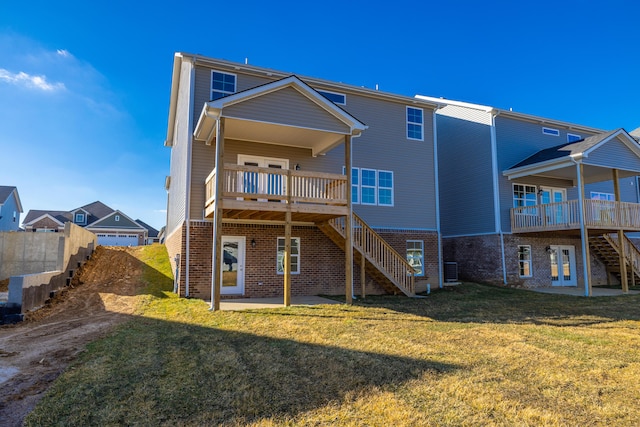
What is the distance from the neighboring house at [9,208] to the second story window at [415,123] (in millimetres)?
35759

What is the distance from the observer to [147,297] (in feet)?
39.3

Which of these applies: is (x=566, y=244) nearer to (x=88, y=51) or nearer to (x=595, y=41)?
(x=595, y=41)

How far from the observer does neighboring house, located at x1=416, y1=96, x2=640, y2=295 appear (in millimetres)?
16219

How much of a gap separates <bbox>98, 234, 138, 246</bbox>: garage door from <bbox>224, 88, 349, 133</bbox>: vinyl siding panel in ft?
106

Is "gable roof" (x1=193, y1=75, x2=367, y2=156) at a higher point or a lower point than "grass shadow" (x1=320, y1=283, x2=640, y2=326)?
higher

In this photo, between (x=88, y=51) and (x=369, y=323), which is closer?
(x=369, y=323)

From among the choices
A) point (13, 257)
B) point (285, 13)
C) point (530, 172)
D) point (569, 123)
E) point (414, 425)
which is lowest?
point (414, 425)

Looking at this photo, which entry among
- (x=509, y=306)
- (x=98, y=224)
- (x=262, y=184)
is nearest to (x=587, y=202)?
(x=509, y=306)

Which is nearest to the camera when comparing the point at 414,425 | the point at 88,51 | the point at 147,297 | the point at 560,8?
the point at 414,425

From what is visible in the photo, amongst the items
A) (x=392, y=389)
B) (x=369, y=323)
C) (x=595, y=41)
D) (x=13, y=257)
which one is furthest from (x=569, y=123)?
(x=13, y=257)

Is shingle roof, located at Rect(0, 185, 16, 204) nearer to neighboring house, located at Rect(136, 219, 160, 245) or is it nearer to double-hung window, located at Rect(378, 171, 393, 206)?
neighboring house, located at Rect(136, 219, 160, 245)

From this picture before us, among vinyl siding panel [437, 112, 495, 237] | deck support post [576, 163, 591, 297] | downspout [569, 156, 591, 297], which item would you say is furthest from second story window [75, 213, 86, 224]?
deck support post [576, 163, 591, 297]

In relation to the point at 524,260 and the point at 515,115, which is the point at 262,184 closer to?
the point at 524,260

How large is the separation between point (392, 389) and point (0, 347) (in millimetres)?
6971
